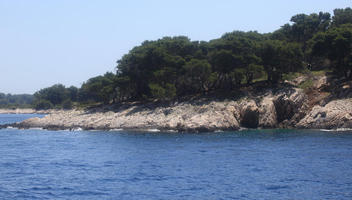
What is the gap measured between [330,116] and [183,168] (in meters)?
36.6

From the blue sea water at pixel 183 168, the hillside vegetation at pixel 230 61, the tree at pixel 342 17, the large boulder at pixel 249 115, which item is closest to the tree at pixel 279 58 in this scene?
the hillside vegetation at pixel 230 61

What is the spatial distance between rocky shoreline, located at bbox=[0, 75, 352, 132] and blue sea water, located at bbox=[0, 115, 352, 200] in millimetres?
7995

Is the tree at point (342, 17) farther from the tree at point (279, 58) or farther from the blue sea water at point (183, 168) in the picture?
the blue sea water at point (183, 168)

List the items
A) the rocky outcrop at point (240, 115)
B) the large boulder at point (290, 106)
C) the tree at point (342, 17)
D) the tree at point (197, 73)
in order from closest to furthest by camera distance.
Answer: the rocky outcrop at point (240, 115)
the large boulder at point (290, 106)
the tree at point (197, 73)
the tree at point (342, 17)

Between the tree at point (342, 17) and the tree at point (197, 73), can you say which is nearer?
the tree at point (197, 73)

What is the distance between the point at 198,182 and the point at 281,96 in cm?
4560

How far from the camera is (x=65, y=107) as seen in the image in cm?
17812

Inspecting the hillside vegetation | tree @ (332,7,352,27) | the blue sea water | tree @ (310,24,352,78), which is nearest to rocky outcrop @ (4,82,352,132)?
tree @ (310,24,352,78)

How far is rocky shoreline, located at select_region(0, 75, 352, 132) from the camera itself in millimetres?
66312

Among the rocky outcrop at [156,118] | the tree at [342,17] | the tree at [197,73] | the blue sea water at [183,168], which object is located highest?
the tree at [342,17]

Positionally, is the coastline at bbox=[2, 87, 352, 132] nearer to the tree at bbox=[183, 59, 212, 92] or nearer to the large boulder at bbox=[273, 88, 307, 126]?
the large boulder at bbox=[273, 88, 307, 126]

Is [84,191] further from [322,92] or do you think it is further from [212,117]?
[322,92]

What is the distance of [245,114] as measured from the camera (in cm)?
7219

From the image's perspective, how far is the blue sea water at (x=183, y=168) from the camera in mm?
28422
